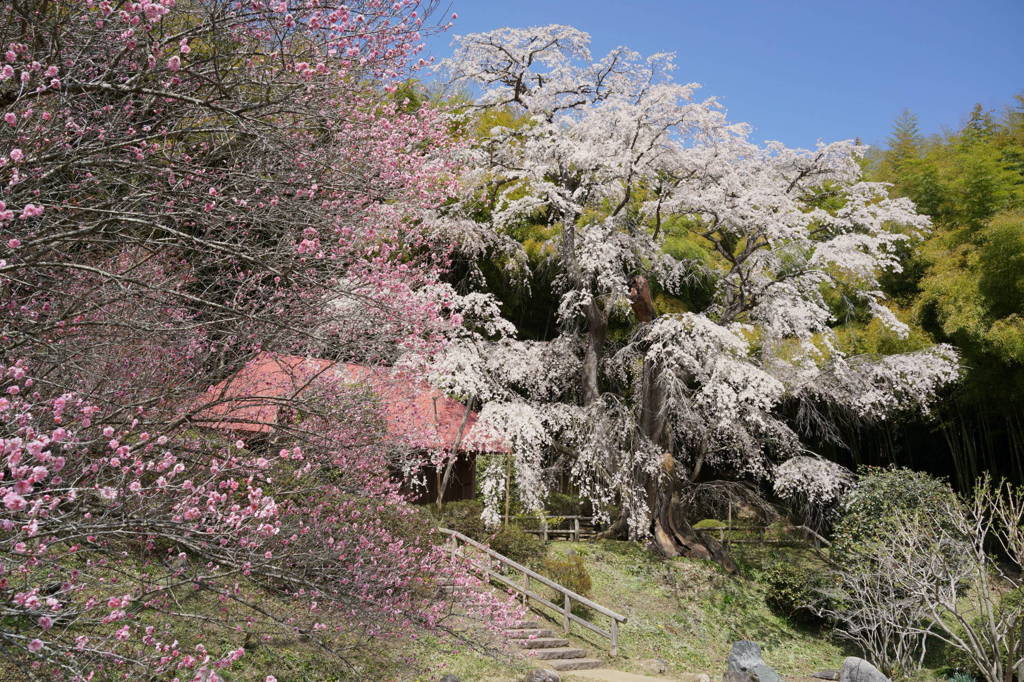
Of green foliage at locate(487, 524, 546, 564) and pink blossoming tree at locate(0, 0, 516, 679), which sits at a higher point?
pink blossoming tree at locate(0, 0, 516, 679)

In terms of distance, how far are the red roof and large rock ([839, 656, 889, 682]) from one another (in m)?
6.17

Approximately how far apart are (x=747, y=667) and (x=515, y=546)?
4.02 metres

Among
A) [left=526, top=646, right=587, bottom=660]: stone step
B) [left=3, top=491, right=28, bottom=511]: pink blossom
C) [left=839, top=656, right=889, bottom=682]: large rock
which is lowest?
[left=526, top=646, right=587, bottom=660]: stone step

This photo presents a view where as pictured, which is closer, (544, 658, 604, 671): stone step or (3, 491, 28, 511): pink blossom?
(3, 491, 28, 511): pink blossom

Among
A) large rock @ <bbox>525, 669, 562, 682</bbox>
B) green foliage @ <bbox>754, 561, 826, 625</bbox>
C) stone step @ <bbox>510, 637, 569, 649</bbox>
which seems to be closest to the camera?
large rock @ <bbox>525, 669, 562, 682</bbox>

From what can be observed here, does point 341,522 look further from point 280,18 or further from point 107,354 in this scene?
point 280,18

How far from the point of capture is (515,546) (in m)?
12.2

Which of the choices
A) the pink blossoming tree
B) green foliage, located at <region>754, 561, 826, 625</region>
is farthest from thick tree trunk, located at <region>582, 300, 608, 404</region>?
the pink blossoming tree

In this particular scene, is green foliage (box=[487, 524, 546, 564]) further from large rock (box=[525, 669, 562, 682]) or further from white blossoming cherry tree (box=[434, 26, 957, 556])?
large rock (box=[525, 669, 562, 682])

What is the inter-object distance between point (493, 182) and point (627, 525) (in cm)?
740

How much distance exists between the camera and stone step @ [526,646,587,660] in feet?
31.4

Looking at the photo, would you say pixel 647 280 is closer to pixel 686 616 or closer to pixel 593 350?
pixel 593 350

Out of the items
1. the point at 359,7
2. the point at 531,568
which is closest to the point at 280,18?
the point at 359,7

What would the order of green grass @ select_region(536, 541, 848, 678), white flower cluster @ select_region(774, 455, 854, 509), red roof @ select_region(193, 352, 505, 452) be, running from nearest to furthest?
red roof @ select_region(193, 352, 505, 452), green grass @ select_region(536, 541, 848, 678), white flower cluster @ select_region(774, 455, 854, 509)
